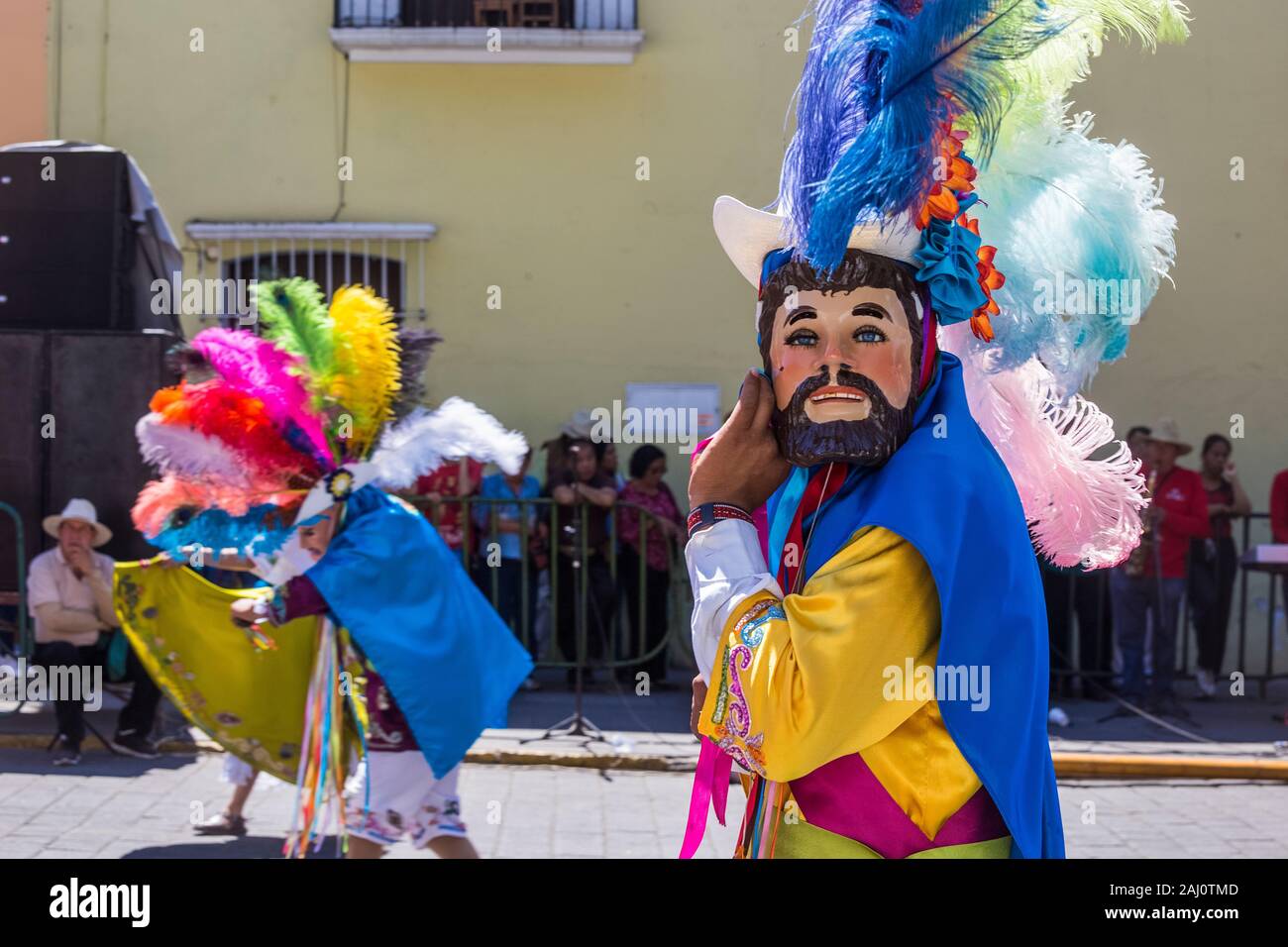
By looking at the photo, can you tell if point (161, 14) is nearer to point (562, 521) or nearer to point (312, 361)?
point (562, 521)

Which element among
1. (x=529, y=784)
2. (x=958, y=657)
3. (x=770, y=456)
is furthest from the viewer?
(x=529, y=784)

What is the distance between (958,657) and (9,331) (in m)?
7.69

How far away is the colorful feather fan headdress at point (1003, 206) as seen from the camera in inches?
95.3

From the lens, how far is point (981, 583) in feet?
7.72

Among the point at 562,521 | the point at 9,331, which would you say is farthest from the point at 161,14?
the point at 562,521

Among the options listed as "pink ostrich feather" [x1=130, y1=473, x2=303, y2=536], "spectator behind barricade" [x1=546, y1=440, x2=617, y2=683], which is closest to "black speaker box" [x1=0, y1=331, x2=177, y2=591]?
"spectator behind barricade" [x1=546, y1=440, x2=617, y2=683]

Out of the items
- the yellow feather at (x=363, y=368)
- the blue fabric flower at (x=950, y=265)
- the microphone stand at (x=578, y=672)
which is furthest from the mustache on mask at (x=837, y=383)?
the microphone stand at (x=578, y=672)

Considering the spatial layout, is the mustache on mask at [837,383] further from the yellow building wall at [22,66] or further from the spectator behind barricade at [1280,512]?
the yellow building wall at [22,66]

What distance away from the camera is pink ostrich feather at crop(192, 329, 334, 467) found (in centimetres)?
518

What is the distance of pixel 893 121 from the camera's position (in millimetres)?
2400

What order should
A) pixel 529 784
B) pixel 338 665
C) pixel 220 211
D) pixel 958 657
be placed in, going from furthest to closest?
pixel 220 211 < pixel 529 784 < pixel 338 665 < pixel 958 657

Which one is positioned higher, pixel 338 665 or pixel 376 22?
pixel 376 22

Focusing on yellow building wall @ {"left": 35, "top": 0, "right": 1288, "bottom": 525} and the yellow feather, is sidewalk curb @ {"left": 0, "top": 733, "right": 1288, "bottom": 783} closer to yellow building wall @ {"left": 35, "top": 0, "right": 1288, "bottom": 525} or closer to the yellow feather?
the yellow feather

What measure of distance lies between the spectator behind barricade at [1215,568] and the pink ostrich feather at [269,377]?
22.4 feet
